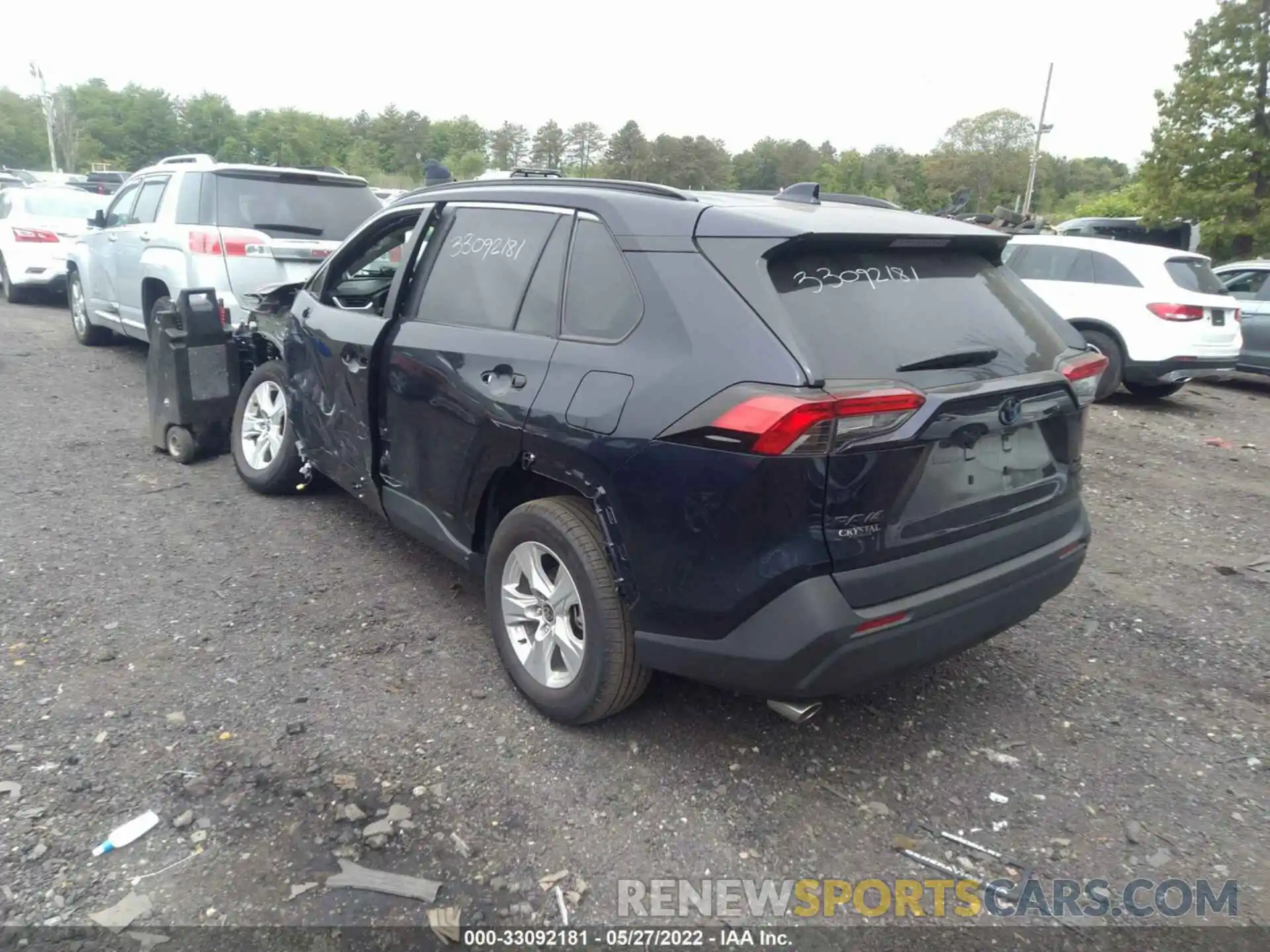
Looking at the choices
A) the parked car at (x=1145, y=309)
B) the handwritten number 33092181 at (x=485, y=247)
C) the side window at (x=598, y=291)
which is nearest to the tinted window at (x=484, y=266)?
the handwritten number 33092181 at (x=485, y=247)

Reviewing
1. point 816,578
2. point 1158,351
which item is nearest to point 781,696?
point 816,578

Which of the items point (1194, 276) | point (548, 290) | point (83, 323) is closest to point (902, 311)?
point (548, 290)

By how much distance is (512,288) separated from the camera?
3.52 meters

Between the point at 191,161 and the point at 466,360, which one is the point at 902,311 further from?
the point at 191,161

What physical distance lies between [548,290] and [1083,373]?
1.90m

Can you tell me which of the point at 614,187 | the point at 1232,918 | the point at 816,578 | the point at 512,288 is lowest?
the point at 1232,918

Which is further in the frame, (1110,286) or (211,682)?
(1110,286)

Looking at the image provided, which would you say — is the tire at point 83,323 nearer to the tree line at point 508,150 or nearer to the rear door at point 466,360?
the rear door at point 466,360

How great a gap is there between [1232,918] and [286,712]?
3014 millimetres

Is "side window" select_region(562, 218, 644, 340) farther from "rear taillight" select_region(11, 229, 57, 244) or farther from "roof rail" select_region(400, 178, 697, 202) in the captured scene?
"rear taillight" select_region(11, 229, 57, 244)

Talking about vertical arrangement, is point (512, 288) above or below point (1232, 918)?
above

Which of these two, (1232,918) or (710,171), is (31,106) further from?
(1232,918)

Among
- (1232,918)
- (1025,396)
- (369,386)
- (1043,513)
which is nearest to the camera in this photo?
(1232,918)

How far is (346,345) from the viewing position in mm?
4285
